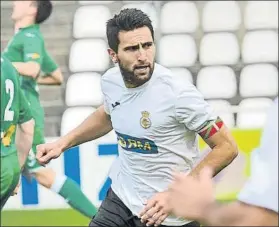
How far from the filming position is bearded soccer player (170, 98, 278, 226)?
2.12 meters

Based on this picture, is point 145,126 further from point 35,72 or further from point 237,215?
point 35,72

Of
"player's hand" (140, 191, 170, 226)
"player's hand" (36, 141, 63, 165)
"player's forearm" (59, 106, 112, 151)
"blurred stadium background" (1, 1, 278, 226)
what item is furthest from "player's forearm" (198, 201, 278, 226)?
"blurred stadium background" (1, 1, 278, 226)

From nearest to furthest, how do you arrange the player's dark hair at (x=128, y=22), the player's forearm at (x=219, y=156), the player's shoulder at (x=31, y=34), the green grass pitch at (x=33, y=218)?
the player's forearm at (x=219, y=156)
the player's dark hair at (x=128, y=22)
the player's shoulder at (x=31, y=34)
the green grass pitch at (x=33, y=218)

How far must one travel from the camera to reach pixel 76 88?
8.24 meters

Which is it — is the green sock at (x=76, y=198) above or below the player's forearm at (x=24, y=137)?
below

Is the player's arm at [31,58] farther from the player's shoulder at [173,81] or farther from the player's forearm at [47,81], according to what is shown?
the player's shoulder at [173,81]

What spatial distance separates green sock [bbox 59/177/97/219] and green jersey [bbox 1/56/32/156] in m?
2.56

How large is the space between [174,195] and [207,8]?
21.7 feet

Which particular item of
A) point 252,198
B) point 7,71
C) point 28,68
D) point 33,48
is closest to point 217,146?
point 7,71

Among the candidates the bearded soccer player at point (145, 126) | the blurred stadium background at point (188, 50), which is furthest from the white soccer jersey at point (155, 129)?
the blurred stadium background at point (188, 50)

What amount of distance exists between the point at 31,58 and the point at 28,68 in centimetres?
10

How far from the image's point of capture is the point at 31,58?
6.83 m

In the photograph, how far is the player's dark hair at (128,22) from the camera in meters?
4.36

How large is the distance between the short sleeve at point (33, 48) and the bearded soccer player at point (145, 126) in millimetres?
2361
